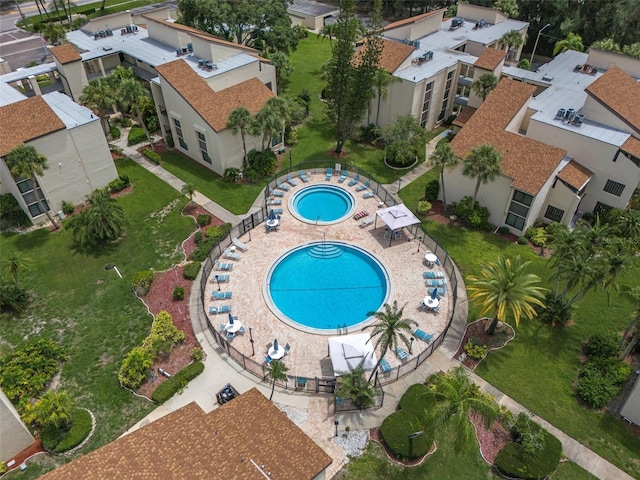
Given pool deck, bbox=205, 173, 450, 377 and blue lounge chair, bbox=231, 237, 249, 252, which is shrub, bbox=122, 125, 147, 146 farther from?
blue lounge chair, bbox=231, 237, 249, 252

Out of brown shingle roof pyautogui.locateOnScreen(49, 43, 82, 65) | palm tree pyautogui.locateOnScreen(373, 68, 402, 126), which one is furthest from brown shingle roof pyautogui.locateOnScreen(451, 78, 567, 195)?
brown shingle roof pyautogui.locateOnScreen(49, 43, 82, 65)

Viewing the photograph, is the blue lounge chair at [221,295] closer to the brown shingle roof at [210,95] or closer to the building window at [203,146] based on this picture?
the brown shingle roof at [210,95]

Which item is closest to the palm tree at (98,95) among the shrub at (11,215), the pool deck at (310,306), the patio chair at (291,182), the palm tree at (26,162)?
the palm tree at (26,162)

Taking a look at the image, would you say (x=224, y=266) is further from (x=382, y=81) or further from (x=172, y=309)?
(x=382, y=81)

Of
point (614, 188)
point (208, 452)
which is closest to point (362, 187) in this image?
point (614, 188)

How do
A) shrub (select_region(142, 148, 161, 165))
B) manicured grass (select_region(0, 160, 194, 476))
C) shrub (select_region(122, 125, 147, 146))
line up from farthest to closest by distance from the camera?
shrub (select_region(122, 125, 147, 146)), shrub (select_region(142, 148, 161, 165)), manicured grass (select_region(0, 160, 194, 476))

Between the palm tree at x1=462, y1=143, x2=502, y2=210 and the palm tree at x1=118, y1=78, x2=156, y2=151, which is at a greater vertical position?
the palm tree at x1=118, y1=78, x2=156, y2=151
